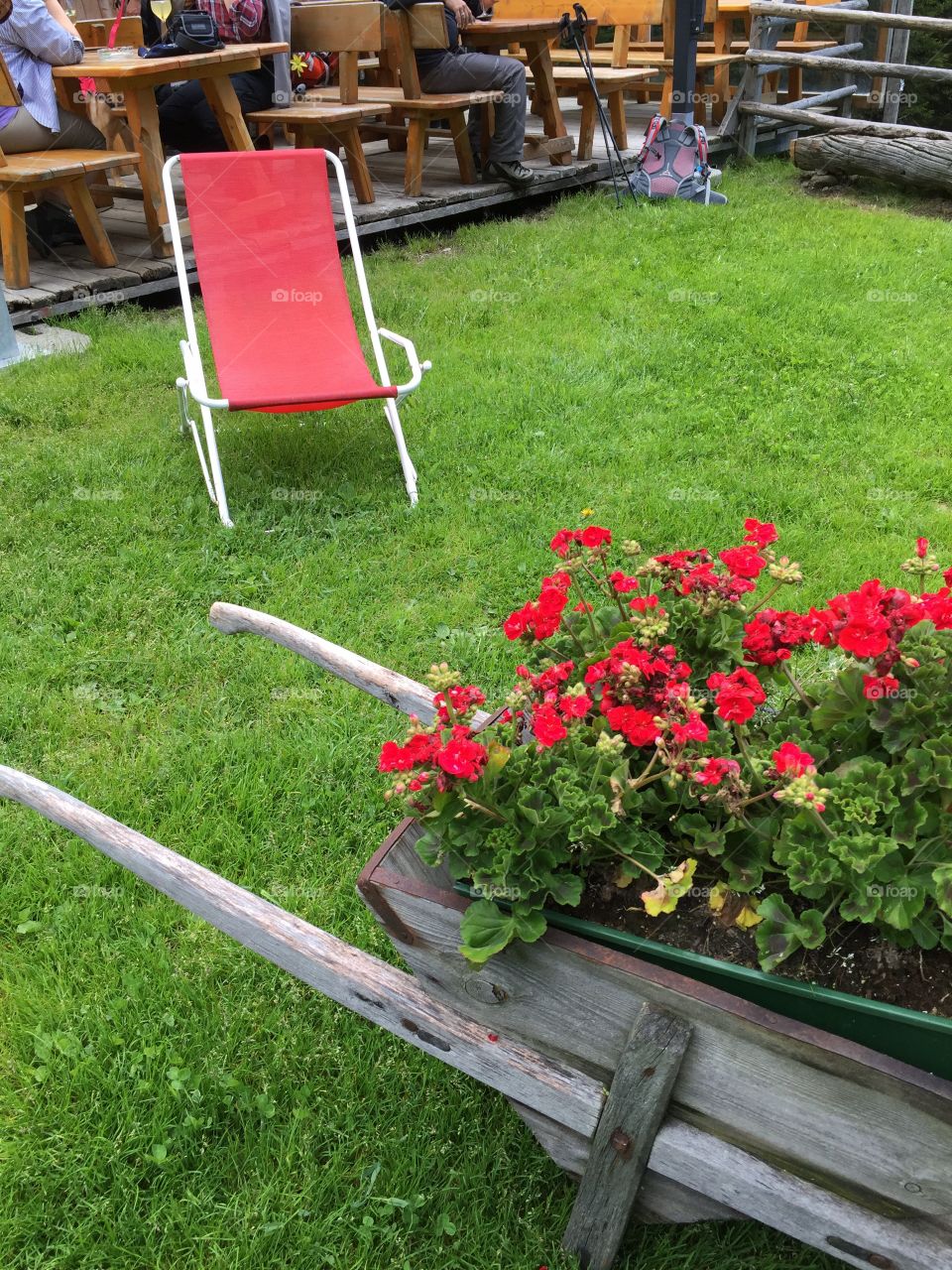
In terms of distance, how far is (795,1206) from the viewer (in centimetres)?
127

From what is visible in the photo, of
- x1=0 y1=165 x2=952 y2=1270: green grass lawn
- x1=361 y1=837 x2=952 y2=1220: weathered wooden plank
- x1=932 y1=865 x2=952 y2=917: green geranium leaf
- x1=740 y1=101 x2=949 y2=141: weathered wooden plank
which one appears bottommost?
x1=0 y1=165 x2=952 y2=1270: green grass lawn

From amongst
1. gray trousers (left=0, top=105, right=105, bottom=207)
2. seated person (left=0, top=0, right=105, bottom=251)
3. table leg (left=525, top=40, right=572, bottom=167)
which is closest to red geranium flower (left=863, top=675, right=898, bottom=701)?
gray trousers (left=0, top=105, right=105, bottom=207)

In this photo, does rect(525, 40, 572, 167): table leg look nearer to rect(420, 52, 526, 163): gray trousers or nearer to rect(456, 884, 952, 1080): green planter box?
rect(420, 52, 526, 163): gray trousers

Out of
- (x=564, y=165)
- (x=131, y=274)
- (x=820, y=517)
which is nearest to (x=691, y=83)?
(x=564, y=165)

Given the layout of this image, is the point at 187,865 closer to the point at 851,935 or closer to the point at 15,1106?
the point at 15,1106

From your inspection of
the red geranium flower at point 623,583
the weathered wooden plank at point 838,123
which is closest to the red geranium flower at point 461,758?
the red geranium flower at point 623,583

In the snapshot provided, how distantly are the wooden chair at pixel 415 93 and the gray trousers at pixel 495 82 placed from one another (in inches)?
3.1

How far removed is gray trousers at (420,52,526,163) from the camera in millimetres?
6766

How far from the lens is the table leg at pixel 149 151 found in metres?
5.66

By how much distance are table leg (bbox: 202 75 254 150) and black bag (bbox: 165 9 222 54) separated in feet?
0.70

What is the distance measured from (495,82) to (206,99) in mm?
1887

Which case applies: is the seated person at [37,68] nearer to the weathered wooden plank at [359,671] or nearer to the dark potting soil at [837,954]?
the weathered wooden plank at [359,671]

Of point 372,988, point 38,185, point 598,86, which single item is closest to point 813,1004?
point 372,988

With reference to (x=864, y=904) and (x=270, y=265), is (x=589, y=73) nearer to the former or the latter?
(x=270, y=265)
